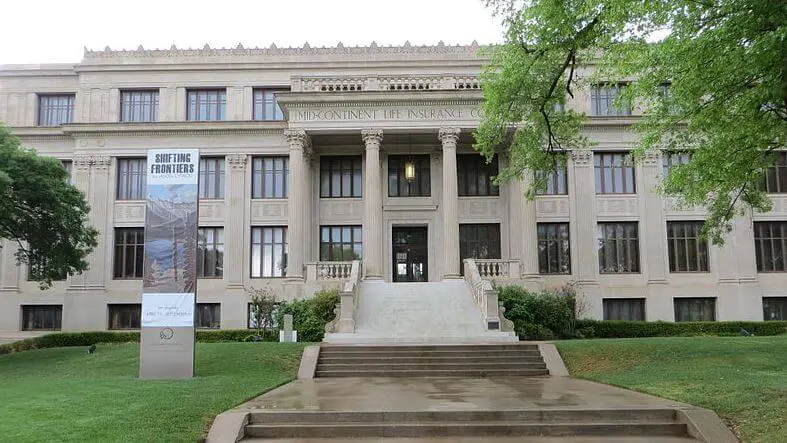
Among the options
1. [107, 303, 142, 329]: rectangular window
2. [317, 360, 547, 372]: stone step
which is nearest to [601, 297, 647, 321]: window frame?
[317, 360, 547, 372]: stone step

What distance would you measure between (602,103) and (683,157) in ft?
16.5

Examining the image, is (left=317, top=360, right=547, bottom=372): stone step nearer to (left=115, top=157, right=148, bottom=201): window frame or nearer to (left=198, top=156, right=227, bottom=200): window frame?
(left=198, top=156, right=227, bottom=200): window frame

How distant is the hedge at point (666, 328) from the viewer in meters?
28.3

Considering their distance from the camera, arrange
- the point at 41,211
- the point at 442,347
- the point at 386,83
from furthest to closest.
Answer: the point at 386,83, the point at 41,211, the point at 442,347

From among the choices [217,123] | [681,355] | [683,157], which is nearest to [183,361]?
[681,355]

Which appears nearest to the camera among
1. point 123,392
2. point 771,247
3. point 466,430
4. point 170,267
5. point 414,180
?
point 466,430

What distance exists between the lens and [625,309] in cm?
3244

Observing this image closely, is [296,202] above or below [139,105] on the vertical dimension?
below

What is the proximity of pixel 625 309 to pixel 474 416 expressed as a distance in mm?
23834

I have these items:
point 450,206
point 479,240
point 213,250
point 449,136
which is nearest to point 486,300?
point 450,206

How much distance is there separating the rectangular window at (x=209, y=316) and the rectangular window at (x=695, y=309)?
22.5 metres

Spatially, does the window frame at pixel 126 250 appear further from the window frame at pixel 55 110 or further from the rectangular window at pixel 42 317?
the window frame at pixel 55 110

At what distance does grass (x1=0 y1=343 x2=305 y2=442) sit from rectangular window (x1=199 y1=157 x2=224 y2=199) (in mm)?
11534

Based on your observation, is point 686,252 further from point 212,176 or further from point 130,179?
point 130,179
